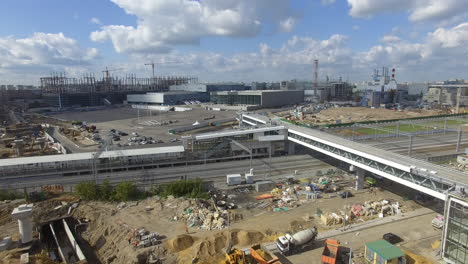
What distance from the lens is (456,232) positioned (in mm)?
16859

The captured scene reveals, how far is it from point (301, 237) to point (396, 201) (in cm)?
1439

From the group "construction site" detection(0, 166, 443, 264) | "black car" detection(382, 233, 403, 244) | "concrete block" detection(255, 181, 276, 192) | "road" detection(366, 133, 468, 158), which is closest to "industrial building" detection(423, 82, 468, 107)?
"road" detection(366, 133, 468, 158)

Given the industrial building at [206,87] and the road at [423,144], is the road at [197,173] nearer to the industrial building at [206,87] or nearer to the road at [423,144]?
the road at [423,144]

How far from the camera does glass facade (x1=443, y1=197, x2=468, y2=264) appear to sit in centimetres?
1645

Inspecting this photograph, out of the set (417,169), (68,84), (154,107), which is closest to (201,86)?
(154,107)

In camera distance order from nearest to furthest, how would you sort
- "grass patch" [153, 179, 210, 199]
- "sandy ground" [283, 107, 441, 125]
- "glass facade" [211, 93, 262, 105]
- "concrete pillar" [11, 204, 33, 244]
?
1. "concrete pillar" [11, 204, 33, 244]
2. "grass patch" [153, 179, 210, 199]
3. "sandy ground" [283, 107, 441, 125]
4. "glass facade" [211, 93, 262, 105]

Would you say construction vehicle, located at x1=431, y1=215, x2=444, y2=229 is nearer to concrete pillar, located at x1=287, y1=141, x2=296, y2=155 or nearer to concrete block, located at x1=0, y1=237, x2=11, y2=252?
concrete pillar, located at x1=287, y1=141, x2=296, y2=155

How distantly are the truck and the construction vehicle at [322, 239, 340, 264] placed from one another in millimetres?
1220

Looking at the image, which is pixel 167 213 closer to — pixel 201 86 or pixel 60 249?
pixel 60 249

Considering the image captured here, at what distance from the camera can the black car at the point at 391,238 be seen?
19.7 meters

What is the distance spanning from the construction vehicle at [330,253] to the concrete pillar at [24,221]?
70.8ft

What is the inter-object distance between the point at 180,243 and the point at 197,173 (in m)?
17.9

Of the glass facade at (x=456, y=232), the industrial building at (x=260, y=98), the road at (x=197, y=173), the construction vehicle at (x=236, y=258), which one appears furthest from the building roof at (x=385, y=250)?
the industrial building at (x=260, y=98)

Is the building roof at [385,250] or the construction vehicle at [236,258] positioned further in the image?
the building roof at [385,250]
